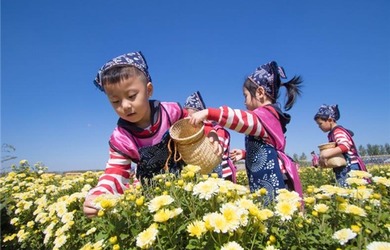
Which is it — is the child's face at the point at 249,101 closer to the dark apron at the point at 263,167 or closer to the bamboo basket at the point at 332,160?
the dark apron at the point at 263,167

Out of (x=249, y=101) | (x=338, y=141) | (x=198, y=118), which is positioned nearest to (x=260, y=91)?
(x=249, y=101)

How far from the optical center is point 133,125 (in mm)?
2184

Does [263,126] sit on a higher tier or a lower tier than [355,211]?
higher

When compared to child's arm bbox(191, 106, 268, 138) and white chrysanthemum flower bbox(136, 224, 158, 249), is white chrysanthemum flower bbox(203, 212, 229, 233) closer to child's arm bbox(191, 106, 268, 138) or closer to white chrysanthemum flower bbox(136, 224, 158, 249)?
white chrysanthemum flower bbox(136, 224, 158, 249)

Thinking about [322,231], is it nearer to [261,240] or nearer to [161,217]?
[261,240]

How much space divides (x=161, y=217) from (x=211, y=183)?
0.84 feet

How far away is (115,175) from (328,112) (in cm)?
402

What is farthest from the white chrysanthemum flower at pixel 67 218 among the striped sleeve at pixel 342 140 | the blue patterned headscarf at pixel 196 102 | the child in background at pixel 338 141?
the striped sleeve at pixel 342 140

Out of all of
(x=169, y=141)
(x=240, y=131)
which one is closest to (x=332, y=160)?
(x=240, y=131)

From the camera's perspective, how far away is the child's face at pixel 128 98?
194cm

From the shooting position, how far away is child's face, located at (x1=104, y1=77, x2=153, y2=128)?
76.3 inches

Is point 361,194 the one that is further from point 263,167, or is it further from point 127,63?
point 127,63

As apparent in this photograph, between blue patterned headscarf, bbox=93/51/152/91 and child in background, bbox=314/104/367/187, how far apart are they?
2.91 m

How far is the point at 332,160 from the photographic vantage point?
4020 mm
